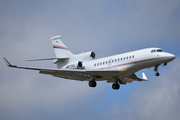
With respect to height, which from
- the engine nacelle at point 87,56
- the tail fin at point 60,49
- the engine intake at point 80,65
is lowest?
the engine intake at point 80,65

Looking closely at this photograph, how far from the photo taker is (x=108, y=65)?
32.1 m

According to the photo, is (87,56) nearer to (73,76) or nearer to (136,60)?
(73,76)

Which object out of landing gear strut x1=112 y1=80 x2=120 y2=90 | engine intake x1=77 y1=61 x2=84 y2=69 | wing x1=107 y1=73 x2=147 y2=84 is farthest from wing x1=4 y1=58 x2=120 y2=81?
wing x1=107 y1=73 x2=147 y2=84

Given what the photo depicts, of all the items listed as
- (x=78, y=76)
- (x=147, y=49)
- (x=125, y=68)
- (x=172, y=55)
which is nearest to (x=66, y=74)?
(x=78, y=76)

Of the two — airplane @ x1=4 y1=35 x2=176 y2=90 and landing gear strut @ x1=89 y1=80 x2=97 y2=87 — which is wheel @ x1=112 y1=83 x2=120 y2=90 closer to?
airplane @ x1=4 y1=35 x2=176 y2=90

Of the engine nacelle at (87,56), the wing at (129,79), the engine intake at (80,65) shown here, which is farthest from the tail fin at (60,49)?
the wing at (129,79)

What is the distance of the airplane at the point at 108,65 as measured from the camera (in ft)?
98.3

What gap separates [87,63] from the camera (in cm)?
3428

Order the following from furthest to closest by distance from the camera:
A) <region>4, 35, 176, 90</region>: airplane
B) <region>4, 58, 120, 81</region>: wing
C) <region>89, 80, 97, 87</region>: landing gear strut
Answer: <region>89, 80, 97, 87</region>: landing gear strut < <region>4, 58, 120, 81</region>: wing < <region>4, 35, 176, 90</region>: airplane

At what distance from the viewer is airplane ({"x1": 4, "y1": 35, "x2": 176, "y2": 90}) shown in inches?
1180

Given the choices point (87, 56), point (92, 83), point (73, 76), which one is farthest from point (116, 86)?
point (73, 76)

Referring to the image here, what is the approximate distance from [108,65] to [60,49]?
28.3 feet

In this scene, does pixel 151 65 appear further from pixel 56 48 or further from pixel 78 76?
pixel 56 48

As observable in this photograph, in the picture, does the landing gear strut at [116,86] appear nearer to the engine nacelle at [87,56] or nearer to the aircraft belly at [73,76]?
the aircraft belly at [73,76]
